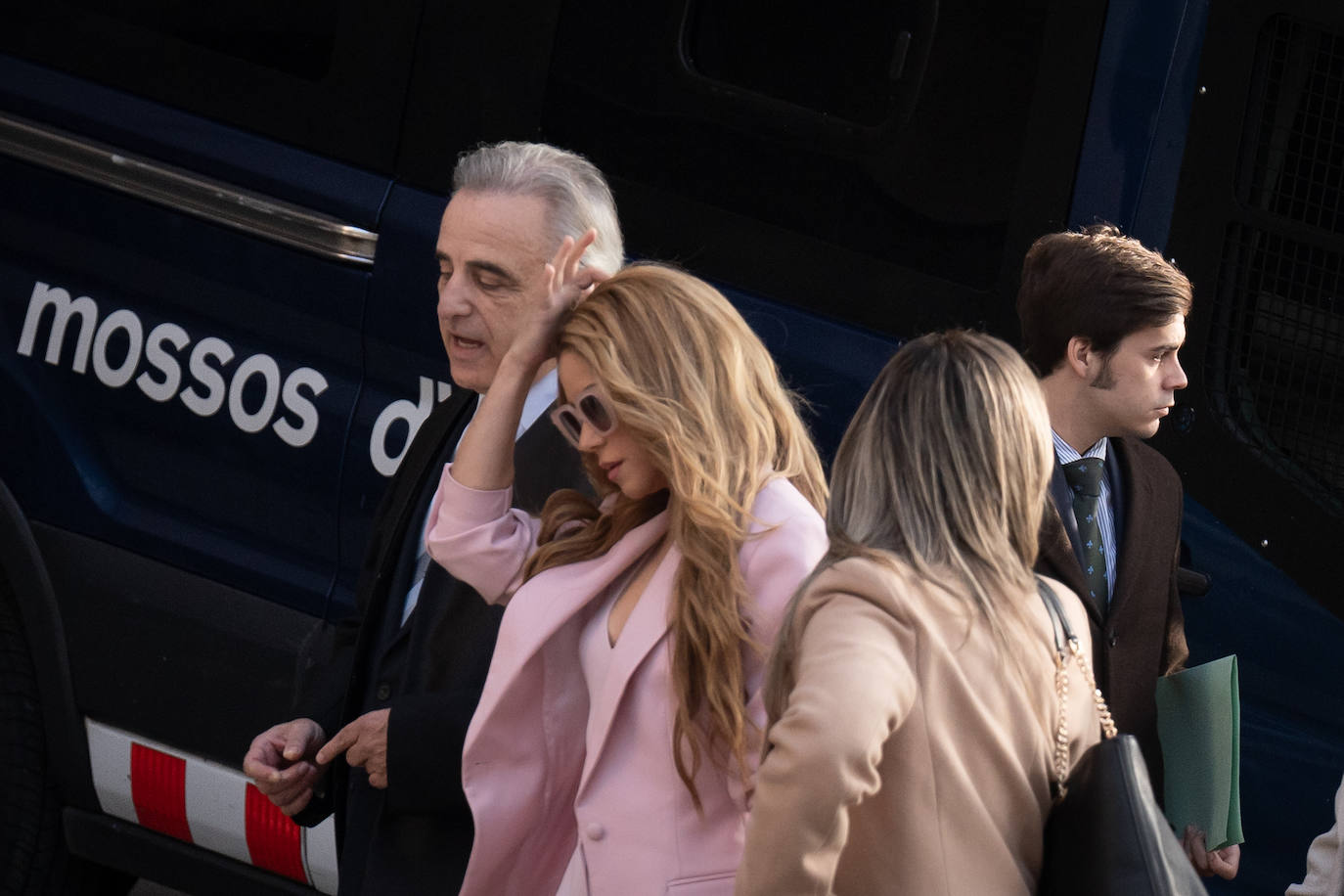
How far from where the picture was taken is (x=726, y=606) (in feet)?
6.59

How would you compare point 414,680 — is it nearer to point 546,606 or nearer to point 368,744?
point 368,744

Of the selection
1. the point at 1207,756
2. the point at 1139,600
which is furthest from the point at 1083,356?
the point at 1207,756

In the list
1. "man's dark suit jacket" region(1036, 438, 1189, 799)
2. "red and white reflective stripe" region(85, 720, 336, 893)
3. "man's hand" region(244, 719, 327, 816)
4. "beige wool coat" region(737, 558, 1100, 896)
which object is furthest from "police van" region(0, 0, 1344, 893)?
"beige wool coat" region(737, 558, 1100, 896)

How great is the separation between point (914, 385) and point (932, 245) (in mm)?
1140

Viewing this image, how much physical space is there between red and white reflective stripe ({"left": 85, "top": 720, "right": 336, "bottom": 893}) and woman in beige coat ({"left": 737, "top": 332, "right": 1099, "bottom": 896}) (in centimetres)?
173

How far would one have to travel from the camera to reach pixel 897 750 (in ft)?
5.91

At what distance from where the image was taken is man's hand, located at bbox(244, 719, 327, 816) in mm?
2637

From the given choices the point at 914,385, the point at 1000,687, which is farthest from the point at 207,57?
the point at 1000,687

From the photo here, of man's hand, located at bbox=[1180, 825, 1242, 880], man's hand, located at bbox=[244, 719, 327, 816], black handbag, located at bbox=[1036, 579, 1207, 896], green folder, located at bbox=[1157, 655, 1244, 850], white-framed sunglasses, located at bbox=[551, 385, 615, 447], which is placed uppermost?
white-framed sunglasses, located at bbox=[551, 385, 615, 447]

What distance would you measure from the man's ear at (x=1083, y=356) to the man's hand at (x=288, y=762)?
1.23 metres

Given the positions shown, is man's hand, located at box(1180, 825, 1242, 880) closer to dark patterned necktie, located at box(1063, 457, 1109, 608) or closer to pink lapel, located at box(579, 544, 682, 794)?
dark patterned necktie, located at box(1063, 457, 1109, 608)

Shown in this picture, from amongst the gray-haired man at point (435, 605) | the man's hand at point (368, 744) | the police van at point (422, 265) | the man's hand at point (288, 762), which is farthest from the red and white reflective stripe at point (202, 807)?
the man's hand at point (368, 744)

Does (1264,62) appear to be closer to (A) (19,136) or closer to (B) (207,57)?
(B) (207,57)

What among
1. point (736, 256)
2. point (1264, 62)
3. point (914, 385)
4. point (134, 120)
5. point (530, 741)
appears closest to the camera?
point (914, 385)
